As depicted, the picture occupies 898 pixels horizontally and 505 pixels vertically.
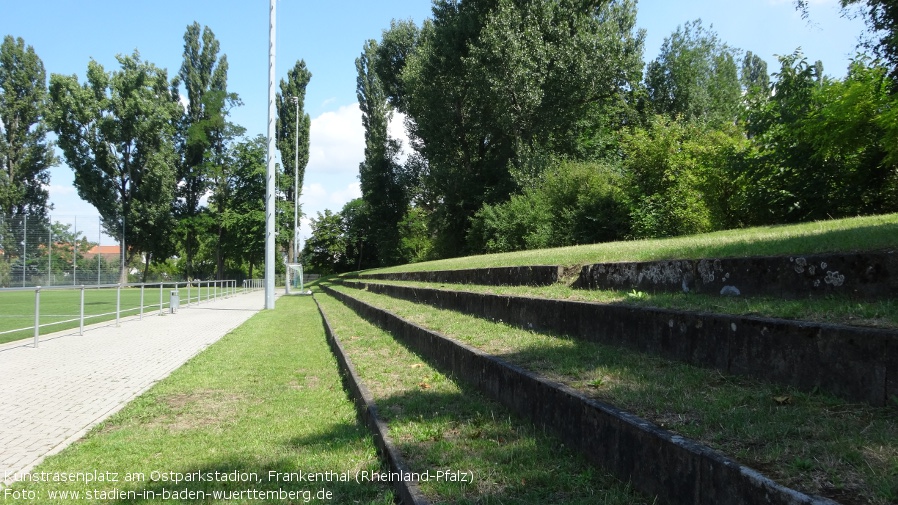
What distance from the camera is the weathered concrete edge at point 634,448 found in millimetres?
2068

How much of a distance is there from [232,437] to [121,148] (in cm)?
5046

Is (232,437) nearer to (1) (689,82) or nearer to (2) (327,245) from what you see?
(1) (689,82)

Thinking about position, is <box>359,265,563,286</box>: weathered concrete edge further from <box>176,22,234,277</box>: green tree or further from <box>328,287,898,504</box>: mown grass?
<box>176,22,234,277</box>: green tree

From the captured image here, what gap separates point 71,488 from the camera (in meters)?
3.79

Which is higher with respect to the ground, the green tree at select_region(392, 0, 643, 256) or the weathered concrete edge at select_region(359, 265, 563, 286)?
the green tree at select_region(392, 0, 643, 256)

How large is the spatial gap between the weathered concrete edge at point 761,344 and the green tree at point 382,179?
4063 centimetres

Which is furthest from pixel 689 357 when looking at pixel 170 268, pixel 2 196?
pixel 170 268

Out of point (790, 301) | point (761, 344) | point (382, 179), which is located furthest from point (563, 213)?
point (382, 179)

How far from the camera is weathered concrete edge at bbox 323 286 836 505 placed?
2.07 metres

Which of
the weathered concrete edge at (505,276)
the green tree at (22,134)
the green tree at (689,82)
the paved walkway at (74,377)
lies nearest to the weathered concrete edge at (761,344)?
the weathered concrete edge at (505,276)

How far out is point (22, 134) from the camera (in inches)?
1903

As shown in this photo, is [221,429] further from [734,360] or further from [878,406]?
[878,406]

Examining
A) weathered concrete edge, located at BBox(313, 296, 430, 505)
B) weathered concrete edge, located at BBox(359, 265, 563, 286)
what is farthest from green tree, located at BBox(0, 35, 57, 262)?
weathered concrete edge, located at BBox(313, 296, 430, 505)

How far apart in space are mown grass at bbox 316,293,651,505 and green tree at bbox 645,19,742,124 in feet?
94.3
